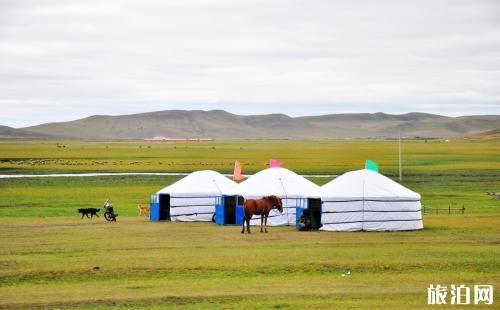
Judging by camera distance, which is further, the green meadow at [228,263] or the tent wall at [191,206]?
the tent wall at [191,206]

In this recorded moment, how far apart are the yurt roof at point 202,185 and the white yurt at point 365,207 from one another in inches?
239

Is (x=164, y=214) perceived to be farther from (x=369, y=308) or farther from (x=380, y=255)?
(x=369, y=308)

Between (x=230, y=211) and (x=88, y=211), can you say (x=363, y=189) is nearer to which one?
(x=230, y=211)

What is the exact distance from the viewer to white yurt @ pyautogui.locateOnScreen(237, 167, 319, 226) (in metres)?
32.9

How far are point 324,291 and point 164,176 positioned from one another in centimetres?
4951

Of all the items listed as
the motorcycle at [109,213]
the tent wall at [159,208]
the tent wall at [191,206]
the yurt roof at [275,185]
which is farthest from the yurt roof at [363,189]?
the motorcycle at [109,213]

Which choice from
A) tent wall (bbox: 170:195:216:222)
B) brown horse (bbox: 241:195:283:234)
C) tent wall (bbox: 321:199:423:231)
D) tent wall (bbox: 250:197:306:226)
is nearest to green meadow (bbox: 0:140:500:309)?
brown horse (bbox: 241:195:283:234)

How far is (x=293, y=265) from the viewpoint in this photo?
20.8 m

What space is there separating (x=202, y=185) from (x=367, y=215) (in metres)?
8.53

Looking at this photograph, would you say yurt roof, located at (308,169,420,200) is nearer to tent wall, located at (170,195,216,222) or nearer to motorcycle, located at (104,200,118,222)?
tent wall, located at (170,195,216,222)

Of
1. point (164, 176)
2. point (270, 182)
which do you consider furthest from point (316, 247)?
point (164, 176)

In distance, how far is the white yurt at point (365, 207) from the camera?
30.1 metres

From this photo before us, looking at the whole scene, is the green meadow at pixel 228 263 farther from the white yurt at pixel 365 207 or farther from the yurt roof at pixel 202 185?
the yurt roof at pixel 202 185

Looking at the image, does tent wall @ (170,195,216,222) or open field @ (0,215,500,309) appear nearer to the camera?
open field @ (0,215,500,309)
